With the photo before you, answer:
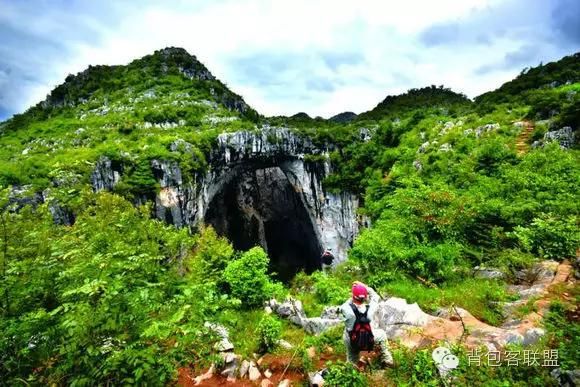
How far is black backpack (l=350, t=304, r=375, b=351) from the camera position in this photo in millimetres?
5102

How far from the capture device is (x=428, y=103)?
47.2 metres

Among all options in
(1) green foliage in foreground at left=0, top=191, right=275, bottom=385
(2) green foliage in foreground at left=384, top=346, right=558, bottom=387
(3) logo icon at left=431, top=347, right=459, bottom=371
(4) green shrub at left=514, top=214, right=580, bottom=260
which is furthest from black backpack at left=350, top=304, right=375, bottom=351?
(4) green shrub at left=514, top=214, right=580, bottom=260

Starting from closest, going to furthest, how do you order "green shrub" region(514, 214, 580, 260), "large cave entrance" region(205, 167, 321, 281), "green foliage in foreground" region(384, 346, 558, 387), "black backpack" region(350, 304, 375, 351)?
1. "green foliage in foreground" region(384, 346, 558, 387)
2. "black backpack" region(350, 304, 375, 351)
3. "green shrub" region(514, 214, 580, 260)
4. "large cave entrance" region(205, 167, 321, 281)

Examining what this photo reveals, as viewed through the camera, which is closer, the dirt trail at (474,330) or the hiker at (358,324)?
the hiker at (358,324)

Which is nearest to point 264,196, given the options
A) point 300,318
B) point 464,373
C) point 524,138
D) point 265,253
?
point 524,138

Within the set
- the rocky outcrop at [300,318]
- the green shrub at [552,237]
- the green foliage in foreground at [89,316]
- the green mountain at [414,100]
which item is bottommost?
the rocky outcrop at [300,318]

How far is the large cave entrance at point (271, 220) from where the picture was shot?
37.0 m

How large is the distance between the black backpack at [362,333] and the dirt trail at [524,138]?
13791 mm

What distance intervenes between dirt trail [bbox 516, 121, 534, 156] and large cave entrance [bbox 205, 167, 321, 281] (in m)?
20.6

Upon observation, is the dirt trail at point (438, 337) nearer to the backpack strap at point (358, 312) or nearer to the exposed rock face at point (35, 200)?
the backpack strap at point (358, 312)

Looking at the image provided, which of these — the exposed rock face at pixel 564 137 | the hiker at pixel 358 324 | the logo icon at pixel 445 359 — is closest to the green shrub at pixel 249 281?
the hiker at pixel 358 324

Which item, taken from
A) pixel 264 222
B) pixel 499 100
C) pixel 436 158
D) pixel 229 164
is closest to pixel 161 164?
pixel 229 164

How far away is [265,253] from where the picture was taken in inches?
410

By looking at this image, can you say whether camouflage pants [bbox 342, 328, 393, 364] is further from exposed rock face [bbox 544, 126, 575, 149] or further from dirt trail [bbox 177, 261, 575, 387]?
exposed rock face [bbox 544, 126, 575, 149]
